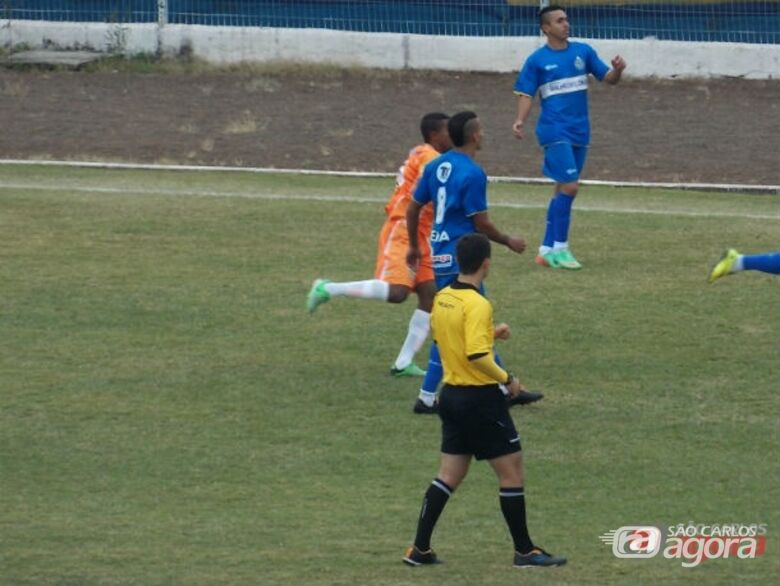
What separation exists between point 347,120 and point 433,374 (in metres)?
13.5

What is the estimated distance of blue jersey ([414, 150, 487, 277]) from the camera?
10445mm

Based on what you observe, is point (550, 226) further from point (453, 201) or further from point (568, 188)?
point (453, 201)

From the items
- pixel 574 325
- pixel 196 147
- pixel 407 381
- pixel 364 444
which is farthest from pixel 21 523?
pixel 196 147

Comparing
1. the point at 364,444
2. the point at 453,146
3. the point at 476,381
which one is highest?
the point at 453,146

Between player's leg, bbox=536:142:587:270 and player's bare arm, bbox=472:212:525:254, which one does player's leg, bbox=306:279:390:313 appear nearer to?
player's bare arm, bbox=472:212:525:254

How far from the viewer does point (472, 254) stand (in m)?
8.30

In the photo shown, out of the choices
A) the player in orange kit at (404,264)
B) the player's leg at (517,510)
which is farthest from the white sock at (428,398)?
the player's leg at (517,510)

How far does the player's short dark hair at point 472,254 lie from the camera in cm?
830

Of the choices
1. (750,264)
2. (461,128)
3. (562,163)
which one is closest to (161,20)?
(562,163)

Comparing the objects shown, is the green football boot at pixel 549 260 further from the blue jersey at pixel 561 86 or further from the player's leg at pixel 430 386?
the player's leg at pixel 430 386

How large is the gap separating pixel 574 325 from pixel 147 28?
16.6 m

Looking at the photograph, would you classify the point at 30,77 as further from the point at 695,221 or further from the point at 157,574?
the point at 157,574

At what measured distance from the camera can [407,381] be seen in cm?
1176

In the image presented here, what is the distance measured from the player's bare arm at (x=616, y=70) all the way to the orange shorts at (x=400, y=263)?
366cm
